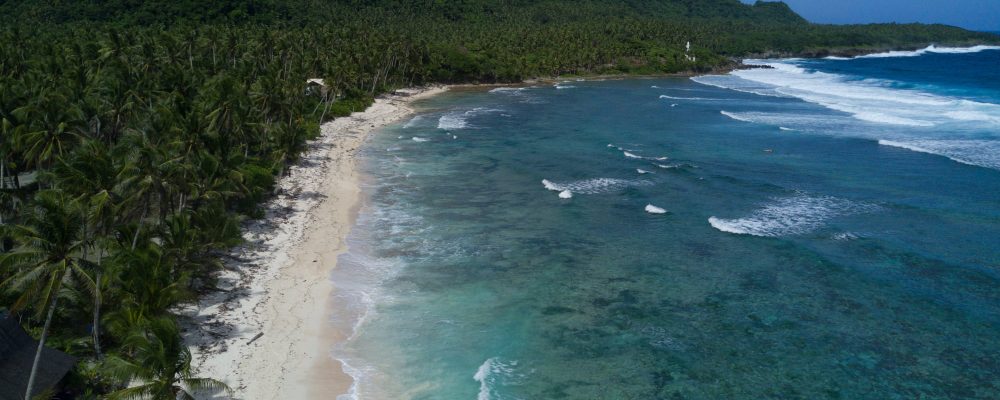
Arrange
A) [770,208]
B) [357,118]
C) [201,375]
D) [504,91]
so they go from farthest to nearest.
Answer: [504,91] → [357,118] → [770,208] → [201,375]

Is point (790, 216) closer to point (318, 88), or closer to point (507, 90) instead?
point (318, 88)

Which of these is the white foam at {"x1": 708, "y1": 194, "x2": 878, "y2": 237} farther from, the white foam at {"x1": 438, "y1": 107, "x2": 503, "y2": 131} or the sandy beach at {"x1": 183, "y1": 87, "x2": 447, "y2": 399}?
the white foam at {"x1": 438, "y1": 107, "x2": 503, "y2": 131}

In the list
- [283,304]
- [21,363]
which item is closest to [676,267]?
[283,304]

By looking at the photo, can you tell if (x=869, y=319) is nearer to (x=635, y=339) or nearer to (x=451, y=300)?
(x=635, y=339)

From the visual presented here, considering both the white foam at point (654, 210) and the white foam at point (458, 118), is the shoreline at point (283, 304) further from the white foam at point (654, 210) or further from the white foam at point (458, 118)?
the white foam at point (458, 118)

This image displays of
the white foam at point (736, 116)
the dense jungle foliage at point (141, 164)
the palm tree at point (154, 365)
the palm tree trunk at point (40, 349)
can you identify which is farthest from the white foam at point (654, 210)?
the white foam at point (736, 116)

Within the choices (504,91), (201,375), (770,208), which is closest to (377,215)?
(201,375)

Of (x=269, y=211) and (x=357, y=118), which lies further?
(x=357, y=118)

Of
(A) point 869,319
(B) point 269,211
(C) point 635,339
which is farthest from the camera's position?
(B) point 269,211
